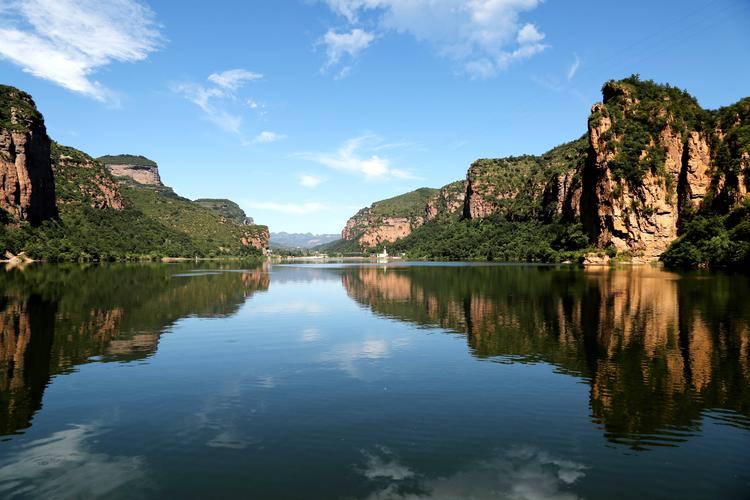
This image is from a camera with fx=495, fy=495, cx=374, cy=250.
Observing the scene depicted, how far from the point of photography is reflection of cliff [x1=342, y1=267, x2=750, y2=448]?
702 inches

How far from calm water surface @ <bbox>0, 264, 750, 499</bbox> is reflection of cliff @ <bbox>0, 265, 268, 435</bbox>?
204 mm

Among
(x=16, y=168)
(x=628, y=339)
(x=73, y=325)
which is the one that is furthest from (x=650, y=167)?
(x=16, y=168)

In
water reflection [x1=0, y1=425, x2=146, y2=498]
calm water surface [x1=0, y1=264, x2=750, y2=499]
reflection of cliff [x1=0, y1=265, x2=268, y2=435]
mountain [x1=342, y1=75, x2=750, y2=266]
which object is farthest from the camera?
mountain [x1=342, y1=75, x2=750, y2=266]

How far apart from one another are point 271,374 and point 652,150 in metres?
171

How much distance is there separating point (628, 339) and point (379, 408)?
19625 mm

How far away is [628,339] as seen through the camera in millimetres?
30266

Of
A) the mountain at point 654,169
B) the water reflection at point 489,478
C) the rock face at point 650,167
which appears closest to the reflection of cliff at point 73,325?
the water reflection at point 489,478

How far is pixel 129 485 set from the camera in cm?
1219

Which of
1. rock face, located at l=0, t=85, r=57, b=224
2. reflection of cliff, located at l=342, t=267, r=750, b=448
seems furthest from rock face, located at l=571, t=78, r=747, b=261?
rock face, located at l=0, t=85, r=57, b=224

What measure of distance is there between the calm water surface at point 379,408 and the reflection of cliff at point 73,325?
0.67ft

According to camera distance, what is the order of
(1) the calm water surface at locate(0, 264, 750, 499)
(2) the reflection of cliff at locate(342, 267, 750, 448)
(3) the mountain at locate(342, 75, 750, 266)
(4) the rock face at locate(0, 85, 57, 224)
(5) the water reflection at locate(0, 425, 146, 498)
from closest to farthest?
(5) the water reflection at locate(0, 425, 146, 498), (1) the calm water surface at locate(0, 264, 750, 499), (2) the reflection of cliff at locate(342, 267, 750, 448), (3) the mountain at locate(342, 75, 750, 266), (4) the rock face at locate(0, 85, 57, 224)

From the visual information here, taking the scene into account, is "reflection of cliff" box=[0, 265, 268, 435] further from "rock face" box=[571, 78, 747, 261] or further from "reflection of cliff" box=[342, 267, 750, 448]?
"rock face" box=[571, 78, 747, 261]

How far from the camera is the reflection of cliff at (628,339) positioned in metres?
17.8

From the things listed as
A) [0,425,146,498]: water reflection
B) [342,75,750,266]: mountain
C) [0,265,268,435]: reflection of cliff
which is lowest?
[0,425,146,498]: water reflection
